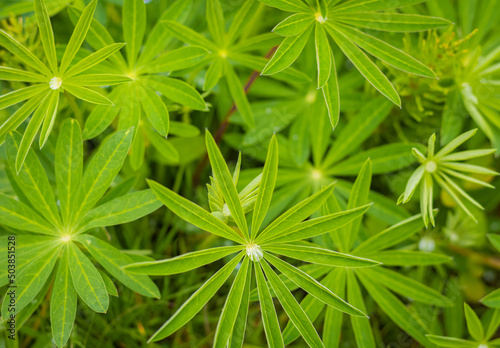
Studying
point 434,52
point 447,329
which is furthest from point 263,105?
point 447,329

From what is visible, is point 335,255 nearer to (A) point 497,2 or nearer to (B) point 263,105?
(B) point 263,105

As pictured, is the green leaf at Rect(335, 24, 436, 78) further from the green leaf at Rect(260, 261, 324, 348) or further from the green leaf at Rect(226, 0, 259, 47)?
the green leaf at Rect(260, 261, 324, 348)

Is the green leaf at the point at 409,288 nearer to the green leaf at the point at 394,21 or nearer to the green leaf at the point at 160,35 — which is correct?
the green leaf at the point at 394,21

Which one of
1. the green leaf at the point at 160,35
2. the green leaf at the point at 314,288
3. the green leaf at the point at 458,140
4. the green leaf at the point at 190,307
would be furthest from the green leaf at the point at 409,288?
the green leaf at the point at 160,35

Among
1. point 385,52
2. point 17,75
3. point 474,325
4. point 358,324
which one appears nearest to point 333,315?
point 358,324

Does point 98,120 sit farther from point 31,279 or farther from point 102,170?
point 31,279
